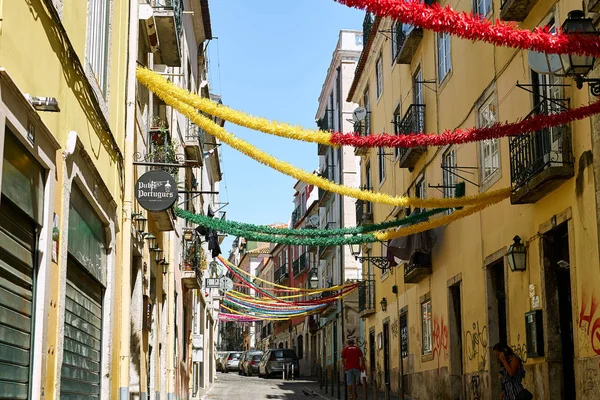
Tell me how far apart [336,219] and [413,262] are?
2049cm

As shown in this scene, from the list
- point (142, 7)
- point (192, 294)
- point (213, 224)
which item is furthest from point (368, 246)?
point (142, 7)

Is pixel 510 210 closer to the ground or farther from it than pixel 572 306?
farther from it

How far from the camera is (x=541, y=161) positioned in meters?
12.3

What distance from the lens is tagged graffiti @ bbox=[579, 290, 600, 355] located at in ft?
36.3

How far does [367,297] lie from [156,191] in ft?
62.1

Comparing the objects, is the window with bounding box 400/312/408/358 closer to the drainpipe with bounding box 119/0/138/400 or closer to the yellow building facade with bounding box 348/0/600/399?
the yellow building facade with bounding box 348/0/600/399

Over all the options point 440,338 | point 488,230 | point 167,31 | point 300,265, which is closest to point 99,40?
point 167,31

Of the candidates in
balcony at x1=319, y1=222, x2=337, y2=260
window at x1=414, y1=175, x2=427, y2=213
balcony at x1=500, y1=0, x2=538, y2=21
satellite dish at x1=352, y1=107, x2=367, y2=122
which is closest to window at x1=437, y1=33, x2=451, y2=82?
window at x1=414, y1=175, x2=427, y2=213

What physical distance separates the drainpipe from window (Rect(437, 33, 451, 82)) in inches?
343

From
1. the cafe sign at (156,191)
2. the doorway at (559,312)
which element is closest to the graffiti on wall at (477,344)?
the doorway at (559,312)

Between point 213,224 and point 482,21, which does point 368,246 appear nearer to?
point 213,224

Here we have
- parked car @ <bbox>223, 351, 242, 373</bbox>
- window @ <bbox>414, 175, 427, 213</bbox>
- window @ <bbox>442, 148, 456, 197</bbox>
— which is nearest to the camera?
window @ <bbox>442, 148, 456, 197</bbox>

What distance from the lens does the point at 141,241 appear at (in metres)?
14.2

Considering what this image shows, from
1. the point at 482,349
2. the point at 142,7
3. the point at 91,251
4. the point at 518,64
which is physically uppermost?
the point at 142,7
